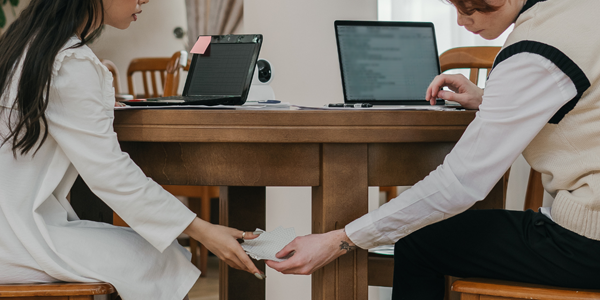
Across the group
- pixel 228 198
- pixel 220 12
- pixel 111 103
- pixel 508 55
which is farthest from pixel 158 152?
pixel 220 12

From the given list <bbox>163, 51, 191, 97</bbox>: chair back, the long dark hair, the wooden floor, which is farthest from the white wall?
→ the long dark hair

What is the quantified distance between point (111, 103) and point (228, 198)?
0.54 m

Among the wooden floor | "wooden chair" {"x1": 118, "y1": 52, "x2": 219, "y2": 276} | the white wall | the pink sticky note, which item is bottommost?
the wooden floor

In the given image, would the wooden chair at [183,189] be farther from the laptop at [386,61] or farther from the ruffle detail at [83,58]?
the ruffle detail at [83,58]

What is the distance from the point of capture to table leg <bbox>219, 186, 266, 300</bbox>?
1.31 m

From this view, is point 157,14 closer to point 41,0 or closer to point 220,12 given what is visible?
point 220,12

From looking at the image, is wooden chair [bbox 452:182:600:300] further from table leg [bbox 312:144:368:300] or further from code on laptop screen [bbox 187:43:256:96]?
code on laptop screen [bbox 187:43:256:96]

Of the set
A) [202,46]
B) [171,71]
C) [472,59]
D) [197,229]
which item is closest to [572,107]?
[197,229]

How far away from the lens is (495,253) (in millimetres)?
750

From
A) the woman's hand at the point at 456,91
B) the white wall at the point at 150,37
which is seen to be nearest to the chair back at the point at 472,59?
the woman's hand at the point at 456,91

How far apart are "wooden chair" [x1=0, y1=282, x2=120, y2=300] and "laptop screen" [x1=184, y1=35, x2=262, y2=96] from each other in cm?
55

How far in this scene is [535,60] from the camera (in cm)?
67

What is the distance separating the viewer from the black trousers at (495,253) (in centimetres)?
71

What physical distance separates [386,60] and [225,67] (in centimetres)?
42
